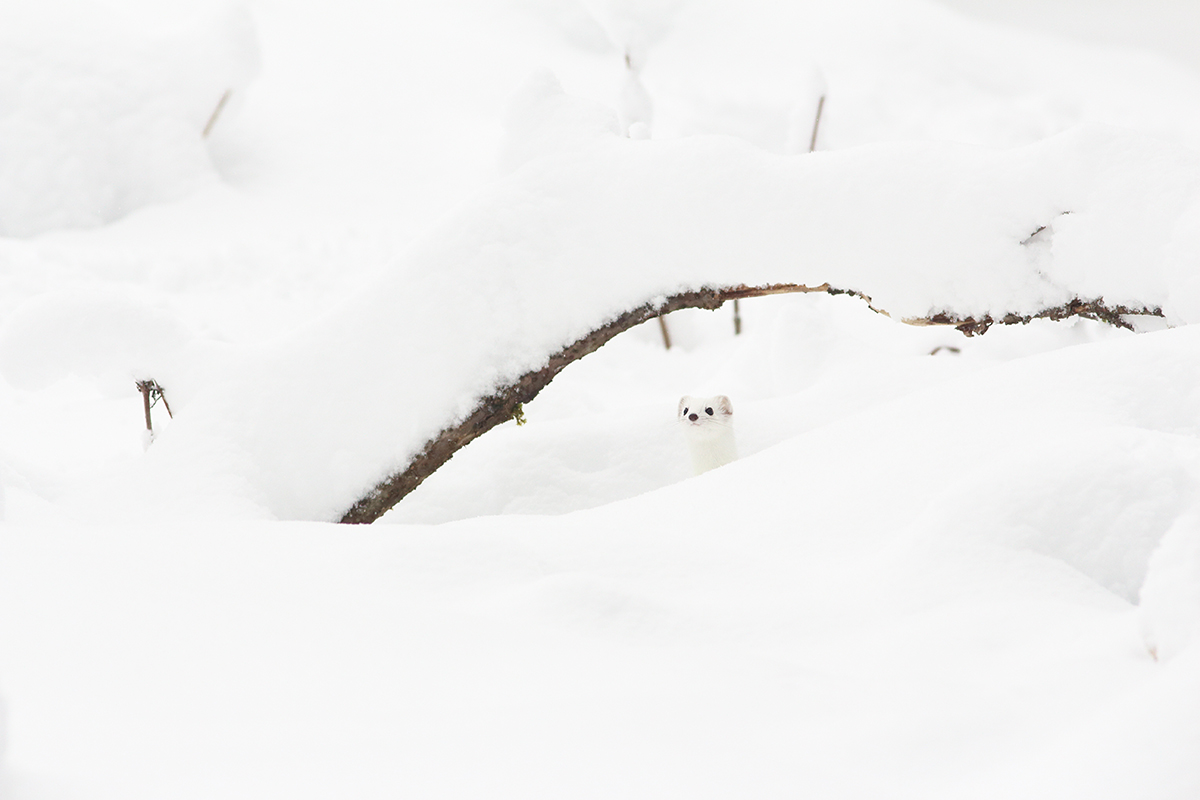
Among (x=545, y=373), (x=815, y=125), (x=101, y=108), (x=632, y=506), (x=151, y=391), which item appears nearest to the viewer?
(x=632, y=506)

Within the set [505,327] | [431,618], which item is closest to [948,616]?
[431,618]

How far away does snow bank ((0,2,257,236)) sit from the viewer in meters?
8.13

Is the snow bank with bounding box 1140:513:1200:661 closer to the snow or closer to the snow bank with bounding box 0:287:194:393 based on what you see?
the snow

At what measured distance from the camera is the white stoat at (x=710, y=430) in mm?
3521

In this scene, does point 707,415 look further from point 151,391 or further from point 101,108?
point 101,108

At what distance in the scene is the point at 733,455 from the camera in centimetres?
353

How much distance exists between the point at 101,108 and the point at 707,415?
7434 millimetres

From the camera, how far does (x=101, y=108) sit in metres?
8.38

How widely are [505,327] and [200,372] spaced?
1.06 metres

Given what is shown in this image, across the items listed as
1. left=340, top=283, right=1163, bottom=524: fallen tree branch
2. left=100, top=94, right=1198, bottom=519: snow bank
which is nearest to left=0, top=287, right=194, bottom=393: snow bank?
left=100, top=94, right=1198, bottom=519: snow bank

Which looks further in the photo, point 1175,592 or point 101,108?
point 101,108

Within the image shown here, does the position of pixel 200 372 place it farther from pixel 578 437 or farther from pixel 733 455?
pixel 733 455

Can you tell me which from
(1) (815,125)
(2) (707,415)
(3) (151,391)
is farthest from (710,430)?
(1) (815,125)

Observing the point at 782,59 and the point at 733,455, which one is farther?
the point at 782,59
